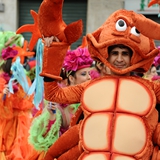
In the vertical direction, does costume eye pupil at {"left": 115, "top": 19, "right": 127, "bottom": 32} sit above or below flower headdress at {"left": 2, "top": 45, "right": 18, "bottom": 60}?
above

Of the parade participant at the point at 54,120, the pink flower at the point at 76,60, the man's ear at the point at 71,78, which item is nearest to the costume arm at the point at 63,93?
the parade participant at the point at 54,120

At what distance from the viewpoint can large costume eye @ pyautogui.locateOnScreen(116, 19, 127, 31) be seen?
11.9ft

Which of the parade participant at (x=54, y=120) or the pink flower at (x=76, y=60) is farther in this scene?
the pink flower at (x=76, y=60)

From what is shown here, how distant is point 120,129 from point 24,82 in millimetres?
2434

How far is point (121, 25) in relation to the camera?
364cm

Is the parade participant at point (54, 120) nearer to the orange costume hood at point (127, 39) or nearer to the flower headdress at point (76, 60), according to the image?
the flower headdress at point (76, 60)

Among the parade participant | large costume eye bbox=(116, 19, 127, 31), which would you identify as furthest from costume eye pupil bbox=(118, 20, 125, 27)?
the parade participant

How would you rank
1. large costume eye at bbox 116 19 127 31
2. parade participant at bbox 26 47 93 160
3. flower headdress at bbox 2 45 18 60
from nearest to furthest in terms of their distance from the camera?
large costume eye at bbox 116 19 127 31, parade participant at bbox 26 47 93 160, flower headdress at bbox 2 45 18 60

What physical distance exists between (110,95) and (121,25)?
497mm

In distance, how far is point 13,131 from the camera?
6.28 m

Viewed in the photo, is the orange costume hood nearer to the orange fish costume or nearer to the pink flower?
the orange fish costume

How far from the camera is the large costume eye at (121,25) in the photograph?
3.62 m

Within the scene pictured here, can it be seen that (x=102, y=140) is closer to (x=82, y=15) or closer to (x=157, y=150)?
(x=157, y=150)

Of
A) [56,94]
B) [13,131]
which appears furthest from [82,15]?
[56,94]
